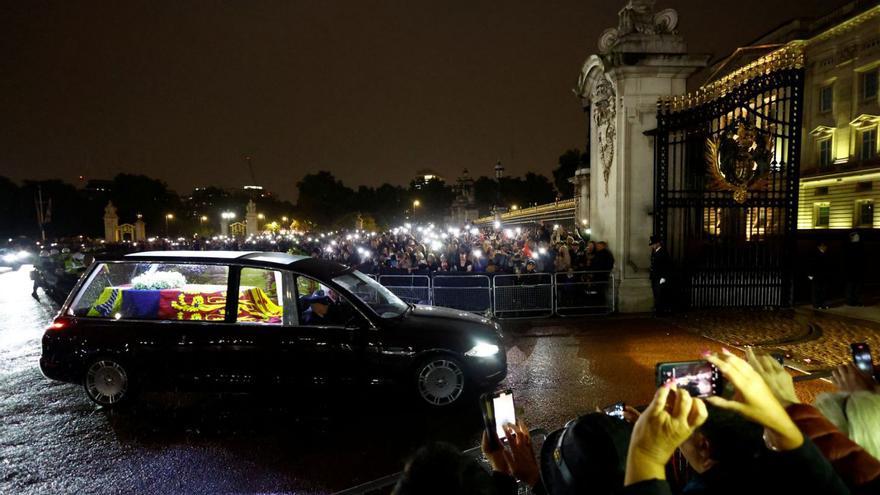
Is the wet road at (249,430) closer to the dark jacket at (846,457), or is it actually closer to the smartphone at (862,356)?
the smartphone at (862,356)

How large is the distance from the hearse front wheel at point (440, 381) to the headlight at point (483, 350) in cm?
21

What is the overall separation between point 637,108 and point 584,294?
4232mm

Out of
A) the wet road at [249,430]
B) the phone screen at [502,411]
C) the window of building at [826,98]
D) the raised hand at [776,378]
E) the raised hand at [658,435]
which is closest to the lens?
the raised hand at [658,435]

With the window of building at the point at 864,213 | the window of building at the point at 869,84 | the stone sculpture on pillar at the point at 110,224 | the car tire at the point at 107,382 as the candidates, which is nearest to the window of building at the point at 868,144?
the window of building at the point at 869,84

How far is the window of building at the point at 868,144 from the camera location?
34688mm

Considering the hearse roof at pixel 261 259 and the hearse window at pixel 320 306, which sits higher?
the hearse roof at pixel 261 259

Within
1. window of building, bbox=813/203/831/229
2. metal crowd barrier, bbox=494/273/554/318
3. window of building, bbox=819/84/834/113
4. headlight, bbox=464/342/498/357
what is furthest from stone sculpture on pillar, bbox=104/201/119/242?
window of building, bbox=819/84/834/113

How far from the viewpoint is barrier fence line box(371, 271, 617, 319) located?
1087 centimetres

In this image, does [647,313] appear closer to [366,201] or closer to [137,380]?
[137,380]

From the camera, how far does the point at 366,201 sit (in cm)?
10738

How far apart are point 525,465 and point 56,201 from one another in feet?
281

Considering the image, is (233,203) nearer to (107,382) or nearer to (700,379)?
(107,382)

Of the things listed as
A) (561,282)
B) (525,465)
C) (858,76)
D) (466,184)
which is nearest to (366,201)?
(466,184)

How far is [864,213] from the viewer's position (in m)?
35.2
